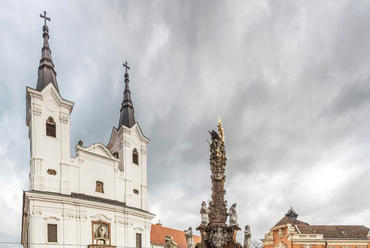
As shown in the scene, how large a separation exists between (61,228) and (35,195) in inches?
141

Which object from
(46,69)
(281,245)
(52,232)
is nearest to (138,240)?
(52,232)

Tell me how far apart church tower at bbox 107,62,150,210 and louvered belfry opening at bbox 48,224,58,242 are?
7.84 m

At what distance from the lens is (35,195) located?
27594 mm

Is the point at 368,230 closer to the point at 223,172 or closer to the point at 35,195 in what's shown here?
the point at 223,172

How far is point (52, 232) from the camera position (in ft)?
92.0

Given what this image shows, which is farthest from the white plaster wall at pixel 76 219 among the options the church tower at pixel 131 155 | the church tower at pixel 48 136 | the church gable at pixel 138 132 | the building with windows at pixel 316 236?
the building with windows at pixel 316 236

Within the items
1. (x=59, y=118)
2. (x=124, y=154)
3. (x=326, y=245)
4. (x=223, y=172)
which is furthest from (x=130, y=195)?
(x=326, y=245)

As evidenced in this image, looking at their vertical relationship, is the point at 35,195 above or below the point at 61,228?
above

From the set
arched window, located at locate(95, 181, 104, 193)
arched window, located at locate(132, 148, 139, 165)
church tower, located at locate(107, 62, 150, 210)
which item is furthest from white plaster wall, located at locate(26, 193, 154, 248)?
arched window, located at locate(132, 148, 139, 165)

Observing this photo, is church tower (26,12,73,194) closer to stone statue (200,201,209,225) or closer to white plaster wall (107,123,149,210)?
white plaster wall (107,123,149,210)

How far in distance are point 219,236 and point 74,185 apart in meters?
16.6

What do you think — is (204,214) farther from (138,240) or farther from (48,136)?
(48,136)

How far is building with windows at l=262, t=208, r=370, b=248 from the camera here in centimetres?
4447

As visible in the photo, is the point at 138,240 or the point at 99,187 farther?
the point at 138,240
